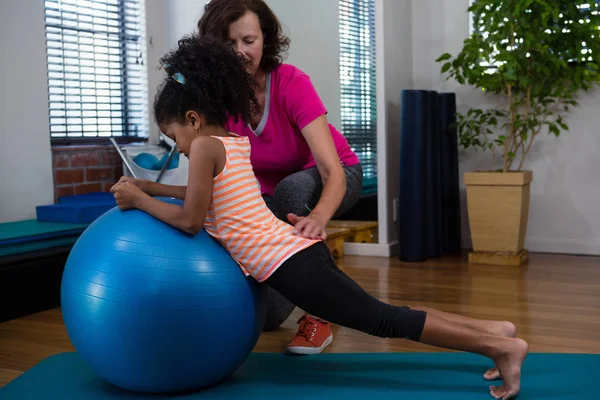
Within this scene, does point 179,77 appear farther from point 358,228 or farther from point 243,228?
point 358,228

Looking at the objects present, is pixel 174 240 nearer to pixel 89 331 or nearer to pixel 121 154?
pixel 89 331

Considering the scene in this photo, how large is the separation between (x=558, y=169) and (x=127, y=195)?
9.82 feet

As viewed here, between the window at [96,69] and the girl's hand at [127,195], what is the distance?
206 centimetres

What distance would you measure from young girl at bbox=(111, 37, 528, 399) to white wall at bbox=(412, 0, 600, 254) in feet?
7.83

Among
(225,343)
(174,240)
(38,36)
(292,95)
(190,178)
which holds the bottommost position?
(225,343)

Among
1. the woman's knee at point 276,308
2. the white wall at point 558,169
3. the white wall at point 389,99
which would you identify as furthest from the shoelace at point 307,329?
the white wall at point 558,169

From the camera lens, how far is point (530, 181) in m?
3.91

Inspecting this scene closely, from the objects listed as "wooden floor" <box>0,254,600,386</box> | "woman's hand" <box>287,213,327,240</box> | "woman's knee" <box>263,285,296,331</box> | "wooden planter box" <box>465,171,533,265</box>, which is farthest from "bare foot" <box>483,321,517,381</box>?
"wooden planter box" <box>465,171,533,265</box>

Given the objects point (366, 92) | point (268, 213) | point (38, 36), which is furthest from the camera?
point (366, 92)

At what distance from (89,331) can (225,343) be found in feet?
1.09

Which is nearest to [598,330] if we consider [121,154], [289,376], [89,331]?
[289,376]

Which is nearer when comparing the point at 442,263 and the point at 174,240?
the point at 174,240

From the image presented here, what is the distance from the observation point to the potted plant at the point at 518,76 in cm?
365

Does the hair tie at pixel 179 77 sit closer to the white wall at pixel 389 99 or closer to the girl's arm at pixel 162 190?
the girl's arm at pixel 162 190
